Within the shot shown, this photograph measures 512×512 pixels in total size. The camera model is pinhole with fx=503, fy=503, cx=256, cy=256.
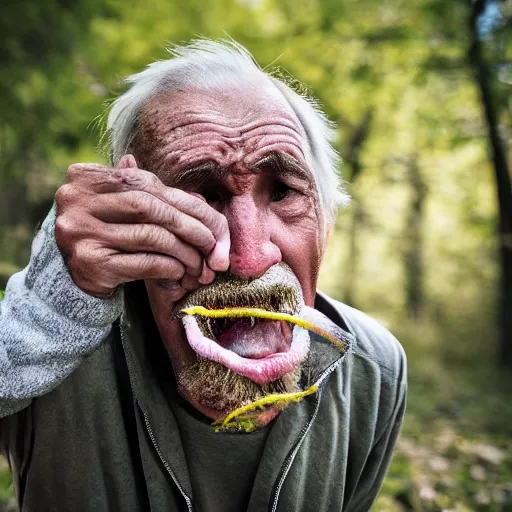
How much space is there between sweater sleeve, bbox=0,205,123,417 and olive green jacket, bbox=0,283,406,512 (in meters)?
0.24

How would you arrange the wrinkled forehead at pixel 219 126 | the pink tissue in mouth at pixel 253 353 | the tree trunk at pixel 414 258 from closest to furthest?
the pink tissue in mouth at pixel 253 353 → the wrinkled forehead at pixel 219 126 → the tree trunk at pixel 414 258

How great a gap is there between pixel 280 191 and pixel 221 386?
2.26ft

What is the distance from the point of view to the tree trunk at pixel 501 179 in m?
6.77

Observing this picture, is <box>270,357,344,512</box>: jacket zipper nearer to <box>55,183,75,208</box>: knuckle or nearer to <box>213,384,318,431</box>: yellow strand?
<box>213,384,318,431</box>: yellow strand

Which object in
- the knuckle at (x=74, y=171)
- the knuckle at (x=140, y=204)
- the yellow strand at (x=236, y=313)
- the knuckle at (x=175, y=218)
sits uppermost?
the knuckle at (x=74, y=171)

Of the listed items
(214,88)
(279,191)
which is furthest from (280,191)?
(214,88)

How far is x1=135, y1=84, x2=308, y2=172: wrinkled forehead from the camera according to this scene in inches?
65.8

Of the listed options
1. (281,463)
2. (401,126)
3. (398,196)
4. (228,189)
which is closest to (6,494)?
(281,463)

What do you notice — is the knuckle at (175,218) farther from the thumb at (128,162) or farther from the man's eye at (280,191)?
the man's eye at (280,191)

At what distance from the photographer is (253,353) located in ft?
5.18

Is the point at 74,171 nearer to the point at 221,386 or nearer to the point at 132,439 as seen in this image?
the point at 221,386

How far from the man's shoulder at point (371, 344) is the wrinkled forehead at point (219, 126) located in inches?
28.7

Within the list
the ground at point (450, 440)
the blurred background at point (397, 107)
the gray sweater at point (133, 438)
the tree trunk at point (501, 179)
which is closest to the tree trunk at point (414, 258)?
the blurred background at point (397, 107)

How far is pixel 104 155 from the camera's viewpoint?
230cm
